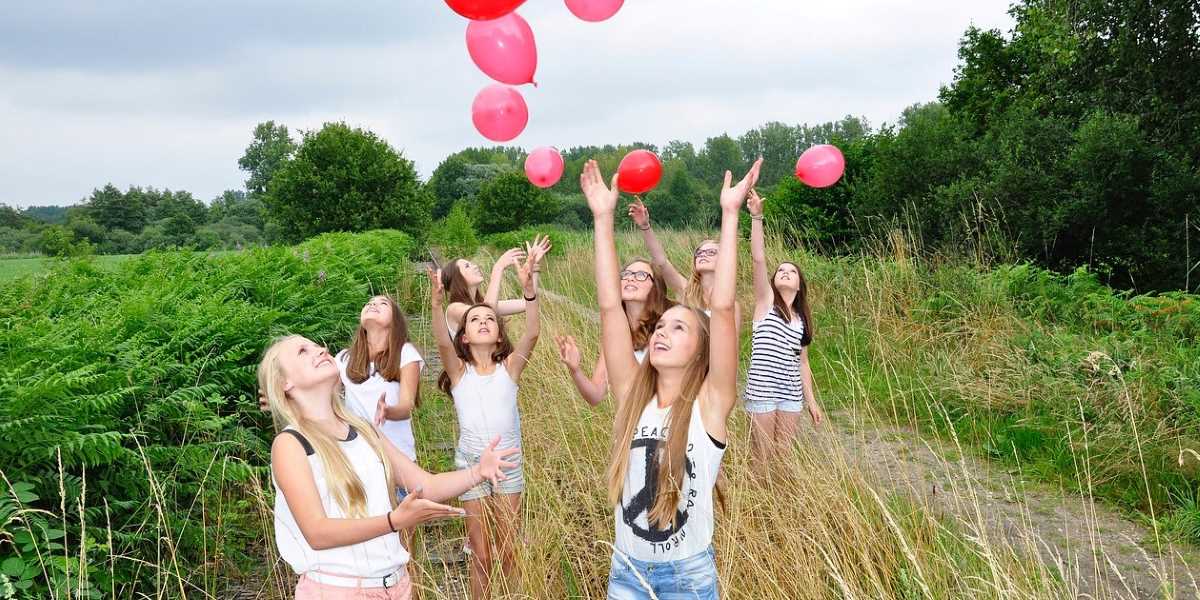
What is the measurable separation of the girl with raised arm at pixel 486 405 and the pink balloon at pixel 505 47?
2.81 ft

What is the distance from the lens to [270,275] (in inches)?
279

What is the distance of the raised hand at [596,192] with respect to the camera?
8.68ft

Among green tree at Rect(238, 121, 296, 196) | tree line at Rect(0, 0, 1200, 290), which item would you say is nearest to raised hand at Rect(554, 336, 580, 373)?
tree line at Rect(0, 0, 1200, 290)

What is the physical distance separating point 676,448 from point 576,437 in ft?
8.59

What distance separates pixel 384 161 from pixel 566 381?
2682 centimetres

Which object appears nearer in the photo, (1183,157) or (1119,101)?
(1183,157)

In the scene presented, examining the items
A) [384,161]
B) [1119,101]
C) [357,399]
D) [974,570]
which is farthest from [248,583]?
[384,161]

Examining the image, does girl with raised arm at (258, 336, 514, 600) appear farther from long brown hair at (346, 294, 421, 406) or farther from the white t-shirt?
long brown hair at (346, 294, 421, 406)

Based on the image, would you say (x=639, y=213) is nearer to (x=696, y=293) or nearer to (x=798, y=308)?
(x=696, y=293)

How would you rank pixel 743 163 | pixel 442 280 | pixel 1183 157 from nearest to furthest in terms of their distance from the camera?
pixel 442 280 < pixel 1183 157 < pixel 743 163

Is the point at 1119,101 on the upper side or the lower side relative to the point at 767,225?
upper

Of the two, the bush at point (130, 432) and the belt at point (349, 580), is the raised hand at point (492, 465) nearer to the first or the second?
the belt at point (349, 580)

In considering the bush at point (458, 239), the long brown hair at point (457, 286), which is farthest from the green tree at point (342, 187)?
the long brown hair at point (457, 286)

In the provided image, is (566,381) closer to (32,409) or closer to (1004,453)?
(1004,453)
